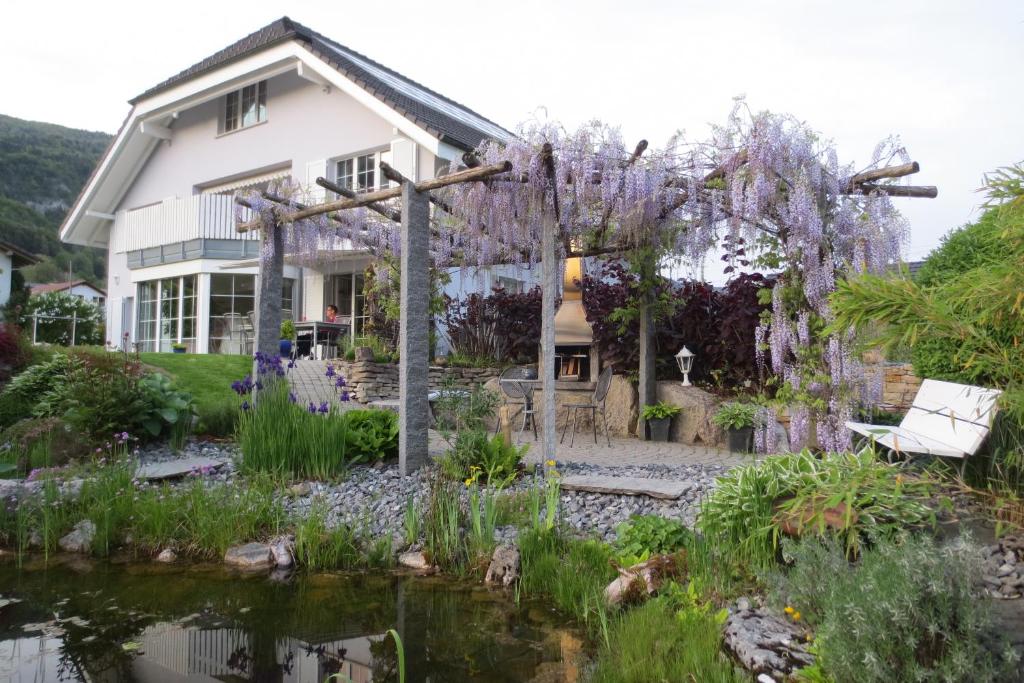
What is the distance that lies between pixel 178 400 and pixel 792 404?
18.3ft

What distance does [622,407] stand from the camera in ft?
25.8

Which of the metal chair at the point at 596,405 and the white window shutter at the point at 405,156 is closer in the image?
the metal chair at the point at 596,405

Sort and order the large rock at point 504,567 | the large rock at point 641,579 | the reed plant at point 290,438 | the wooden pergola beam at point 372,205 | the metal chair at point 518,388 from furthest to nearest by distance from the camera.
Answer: the metal chair at point 518,388, the wooden pergola beam at point 372,205, the reed plant at point 290,438, the large rock at point 504,567, the large rock at point 641,579

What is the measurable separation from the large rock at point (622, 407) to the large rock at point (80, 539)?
534 cm

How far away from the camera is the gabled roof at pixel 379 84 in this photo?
11676 millimetres

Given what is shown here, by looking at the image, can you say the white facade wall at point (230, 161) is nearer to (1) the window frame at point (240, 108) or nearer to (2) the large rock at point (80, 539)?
(1) the window frame at point (240, 108)

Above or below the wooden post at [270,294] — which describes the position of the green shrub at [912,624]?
below

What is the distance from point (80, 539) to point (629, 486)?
3175mm

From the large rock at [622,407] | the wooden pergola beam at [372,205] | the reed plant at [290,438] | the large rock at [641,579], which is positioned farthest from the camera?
the large rock at [622,407]

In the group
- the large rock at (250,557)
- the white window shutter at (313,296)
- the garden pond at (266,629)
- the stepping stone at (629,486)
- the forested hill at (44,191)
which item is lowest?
the garden pond at (266,629)

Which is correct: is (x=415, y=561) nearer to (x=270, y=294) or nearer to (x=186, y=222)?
(x=270, y=294)

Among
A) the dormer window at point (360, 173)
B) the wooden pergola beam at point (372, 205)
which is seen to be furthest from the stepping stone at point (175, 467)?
the dormer window at point (360, 173)

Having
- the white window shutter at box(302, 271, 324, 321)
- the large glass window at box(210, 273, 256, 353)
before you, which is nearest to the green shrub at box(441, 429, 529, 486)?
the white window shutter at box(302, 271, 324, 321)

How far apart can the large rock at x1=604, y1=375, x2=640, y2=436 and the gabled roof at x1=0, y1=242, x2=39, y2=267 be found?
23.0 metres
